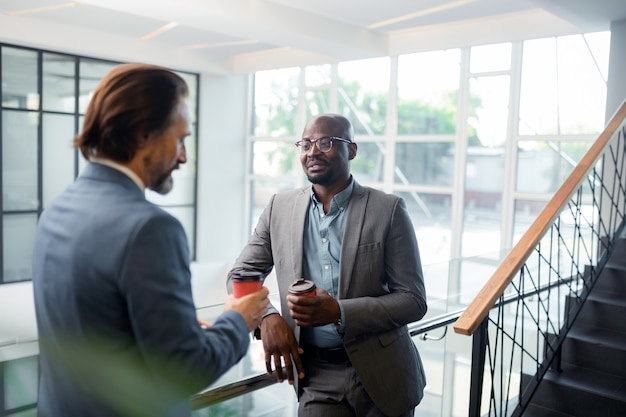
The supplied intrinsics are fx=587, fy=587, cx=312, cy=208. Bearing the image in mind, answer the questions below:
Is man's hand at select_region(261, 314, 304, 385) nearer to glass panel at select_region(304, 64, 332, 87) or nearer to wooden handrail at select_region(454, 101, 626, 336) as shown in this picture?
wooden handrail at select_region(454, 101, 626, 336)

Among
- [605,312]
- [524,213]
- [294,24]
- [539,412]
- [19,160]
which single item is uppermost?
[294,24]

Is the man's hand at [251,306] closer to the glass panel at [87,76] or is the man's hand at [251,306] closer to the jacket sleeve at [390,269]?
the jacket sleeve at [390,269]

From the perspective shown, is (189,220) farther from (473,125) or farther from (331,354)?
(331,354)

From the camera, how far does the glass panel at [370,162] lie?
9578mm

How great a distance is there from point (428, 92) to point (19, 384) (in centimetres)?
810

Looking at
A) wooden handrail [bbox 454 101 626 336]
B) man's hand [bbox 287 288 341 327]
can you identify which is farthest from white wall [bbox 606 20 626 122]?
man's hand [bbox 287 288 341 327]

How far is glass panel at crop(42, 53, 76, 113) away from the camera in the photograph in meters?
8.88

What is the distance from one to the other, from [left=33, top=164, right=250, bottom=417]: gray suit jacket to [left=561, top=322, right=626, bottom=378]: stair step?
3152 millimetres

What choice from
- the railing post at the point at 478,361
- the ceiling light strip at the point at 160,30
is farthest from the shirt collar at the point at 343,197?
the ceiling light strip at the point at 160,30

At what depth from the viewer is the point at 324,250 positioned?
5.98 ft

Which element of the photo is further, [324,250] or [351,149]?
[351,149]

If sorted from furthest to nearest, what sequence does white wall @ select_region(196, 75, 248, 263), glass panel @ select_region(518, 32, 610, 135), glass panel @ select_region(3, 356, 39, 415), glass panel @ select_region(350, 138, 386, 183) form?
white wall @ select_region(196, 75, 248, 263), glass panel @ select_region(350, 138, 386, 183), glass panel @ select_region(518, 32, 610, 135), glass panel @ select_region(3, 356, 39, 415)

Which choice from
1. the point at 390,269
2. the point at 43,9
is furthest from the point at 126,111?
the point at 43,9

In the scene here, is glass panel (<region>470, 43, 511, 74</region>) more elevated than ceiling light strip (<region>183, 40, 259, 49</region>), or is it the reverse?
ceiling light strip (<region>183, 40, 259, 49</region>)
